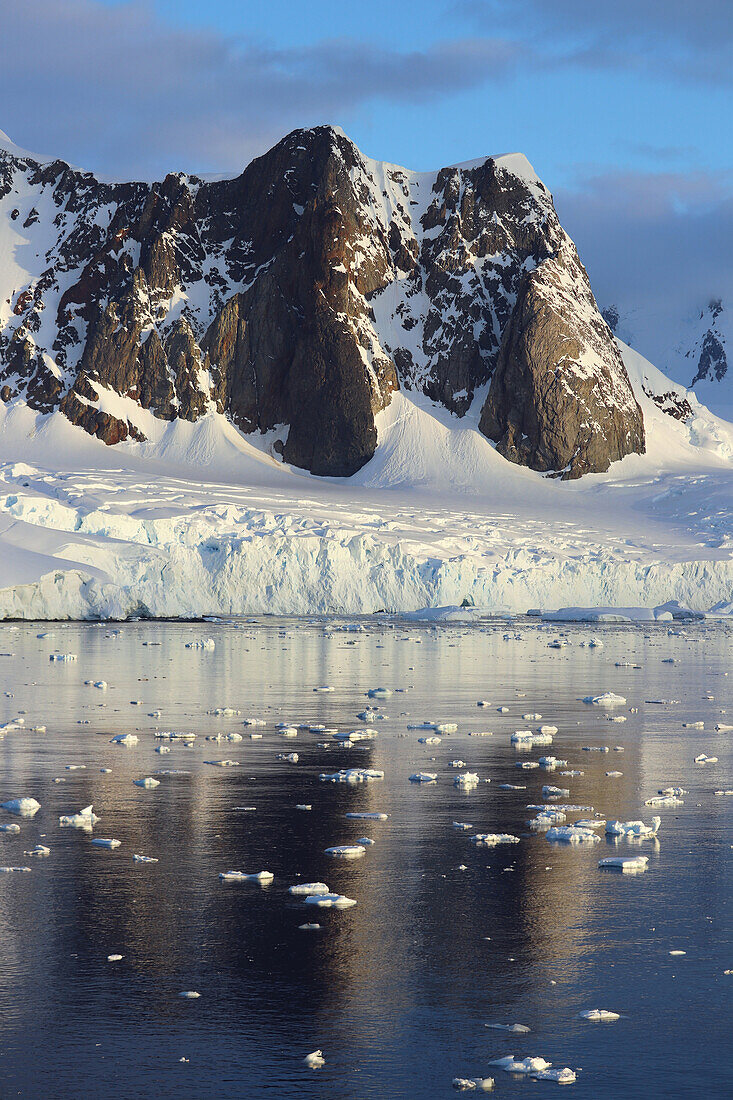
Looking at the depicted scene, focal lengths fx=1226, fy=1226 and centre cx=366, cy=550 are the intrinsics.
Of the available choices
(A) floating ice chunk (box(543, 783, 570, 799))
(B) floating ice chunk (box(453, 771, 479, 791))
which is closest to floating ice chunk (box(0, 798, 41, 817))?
(B) floating ice chunk (box(453, 771, 479, 791))

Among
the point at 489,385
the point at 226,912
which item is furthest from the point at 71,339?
the point at 226,912

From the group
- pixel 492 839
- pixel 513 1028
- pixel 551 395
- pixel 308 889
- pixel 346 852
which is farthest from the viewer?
pixel 551 395

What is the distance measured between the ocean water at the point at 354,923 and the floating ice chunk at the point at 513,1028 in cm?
6

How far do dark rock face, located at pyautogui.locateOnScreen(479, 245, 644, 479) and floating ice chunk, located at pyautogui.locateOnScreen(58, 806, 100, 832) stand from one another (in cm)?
8450

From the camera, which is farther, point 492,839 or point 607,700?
point 607,700

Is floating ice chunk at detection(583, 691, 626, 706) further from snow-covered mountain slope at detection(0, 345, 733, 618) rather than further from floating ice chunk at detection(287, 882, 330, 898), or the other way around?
snow-covered mountain slope at detection(0, 345, 733, 618)

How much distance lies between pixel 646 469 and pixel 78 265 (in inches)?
1913

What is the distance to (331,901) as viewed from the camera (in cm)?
866

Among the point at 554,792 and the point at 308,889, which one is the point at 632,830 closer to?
the point at 554,792

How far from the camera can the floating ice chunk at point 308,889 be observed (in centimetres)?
886

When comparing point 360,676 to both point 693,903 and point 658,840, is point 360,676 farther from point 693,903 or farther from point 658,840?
point 693,903

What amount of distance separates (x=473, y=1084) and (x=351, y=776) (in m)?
7.61

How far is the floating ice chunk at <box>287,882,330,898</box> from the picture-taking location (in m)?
8.86

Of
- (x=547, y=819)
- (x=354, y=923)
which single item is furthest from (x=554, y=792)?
(x=354, y=923)
